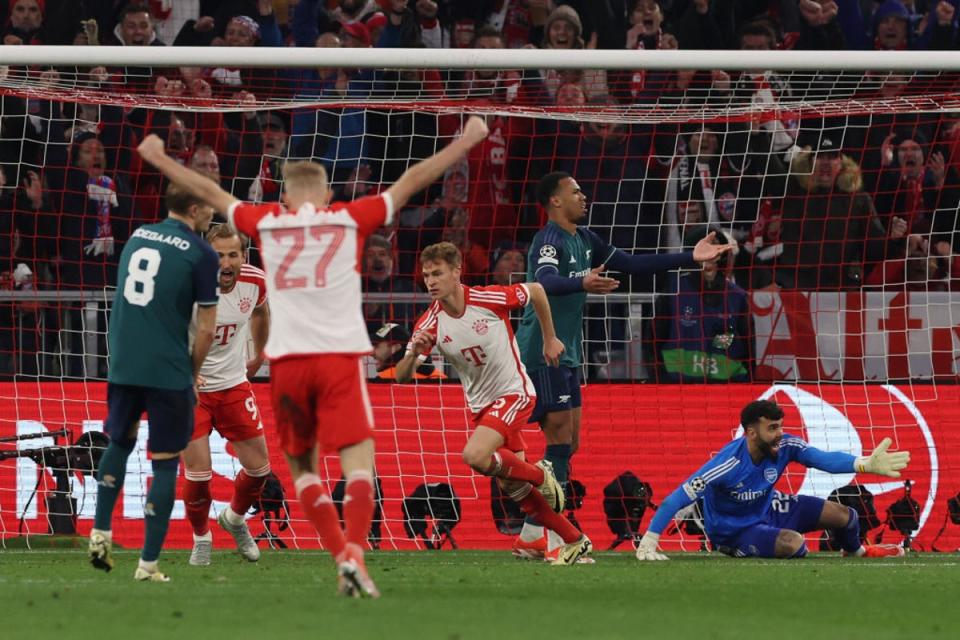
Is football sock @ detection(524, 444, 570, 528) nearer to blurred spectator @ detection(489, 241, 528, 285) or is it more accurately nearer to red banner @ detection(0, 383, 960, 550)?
red banner @ detection(0, 383, 960, 550)

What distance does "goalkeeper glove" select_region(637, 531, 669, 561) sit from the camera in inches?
383

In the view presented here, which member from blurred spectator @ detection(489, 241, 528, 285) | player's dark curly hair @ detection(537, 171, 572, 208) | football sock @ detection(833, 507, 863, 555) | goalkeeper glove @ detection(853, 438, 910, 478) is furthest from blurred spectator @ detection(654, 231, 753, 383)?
player's dark curly hair @ detection(537, 171, 572, 208)

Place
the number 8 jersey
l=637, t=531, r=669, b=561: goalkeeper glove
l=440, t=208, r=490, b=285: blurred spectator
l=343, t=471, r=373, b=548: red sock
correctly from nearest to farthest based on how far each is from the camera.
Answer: l=343, t=471, r=373, b=548: red sock < the number 8 jersey < l=637, t=531, r=669, b=561: goalkeeper glove < l=440, t=208, r=490, b=285: blurred spectator

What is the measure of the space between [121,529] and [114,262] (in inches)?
98.4

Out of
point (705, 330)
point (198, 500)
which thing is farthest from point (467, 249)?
point (198, 500)

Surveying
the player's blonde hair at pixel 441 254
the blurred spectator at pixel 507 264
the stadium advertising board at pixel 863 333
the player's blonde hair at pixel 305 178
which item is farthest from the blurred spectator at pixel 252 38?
the player's blonde hair at pixel 305 178

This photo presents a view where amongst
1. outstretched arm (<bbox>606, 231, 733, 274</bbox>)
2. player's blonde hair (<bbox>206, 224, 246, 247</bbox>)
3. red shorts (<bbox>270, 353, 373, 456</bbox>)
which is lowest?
red shorts (<bbox>270, 353, 373, 456</bbox>)

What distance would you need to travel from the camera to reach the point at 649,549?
9758 mm

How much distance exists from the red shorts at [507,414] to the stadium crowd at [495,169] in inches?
128

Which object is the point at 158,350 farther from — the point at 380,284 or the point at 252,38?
A: the point at 252,38

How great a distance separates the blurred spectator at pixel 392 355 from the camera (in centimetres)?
1211

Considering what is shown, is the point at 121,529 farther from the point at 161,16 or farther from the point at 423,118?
the point at 161,16

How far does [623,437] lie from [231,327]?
365cm

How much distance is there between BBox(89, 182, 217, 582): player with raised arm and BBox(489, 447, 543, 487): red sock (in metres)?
2.15
